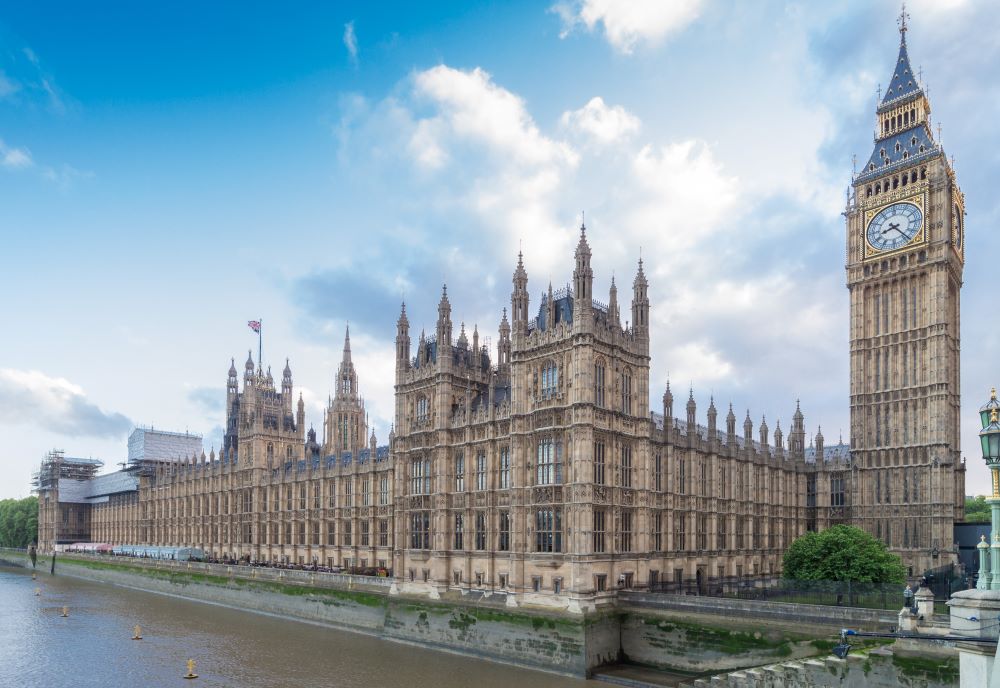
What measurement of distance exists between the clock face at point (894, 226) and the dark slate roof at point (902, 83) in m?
15.5

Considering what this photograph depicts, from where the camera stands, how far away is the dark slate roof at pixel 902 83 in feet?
320

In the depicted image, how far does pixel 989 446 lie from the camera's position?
22.4m

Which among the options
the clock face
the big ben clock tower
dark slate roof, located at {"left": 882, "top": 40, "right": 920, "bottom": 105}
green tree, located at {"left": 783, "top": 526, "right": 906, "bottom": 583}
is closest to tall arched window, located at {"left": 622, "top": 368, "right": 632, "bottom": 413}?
green tree, located at {"left": 783, "top": 526, "right": 906, "bottom": 583}

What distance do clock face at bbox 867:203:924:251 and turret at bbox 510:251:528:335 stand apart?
5075cm

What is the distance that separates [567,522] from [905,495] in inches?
1993

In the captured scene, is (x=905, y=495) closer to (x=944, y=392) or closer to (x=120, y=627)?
(x=944, y=392)

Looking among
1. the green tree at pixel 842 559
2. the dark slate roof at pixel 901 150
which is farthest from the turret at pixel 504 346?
the dark slate roof at pixel 901 150

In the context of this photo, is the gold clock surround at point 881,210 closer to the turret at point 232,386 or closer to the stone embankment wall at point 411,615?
the stone embankment wall at point 411,615

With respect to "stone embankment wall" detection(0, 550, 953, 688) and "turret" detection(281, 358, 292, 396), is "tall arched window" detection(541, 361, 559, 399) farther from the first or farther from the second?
"turret" detection(281, 358, 292, 396)

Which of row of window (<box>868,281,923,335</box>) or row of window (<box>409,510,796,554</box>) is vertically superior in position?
row of window (<box>868,281,923,335</box>)

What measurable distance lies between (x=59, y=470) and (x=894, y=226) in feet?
608

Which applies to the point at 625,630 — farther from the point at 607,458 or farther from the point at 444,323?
the point at 444,323

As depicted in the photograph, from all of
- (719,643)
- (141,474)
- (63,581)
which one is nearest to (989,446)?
(719,643)

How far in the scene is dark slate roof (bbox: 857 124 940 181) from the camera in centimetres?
9300
